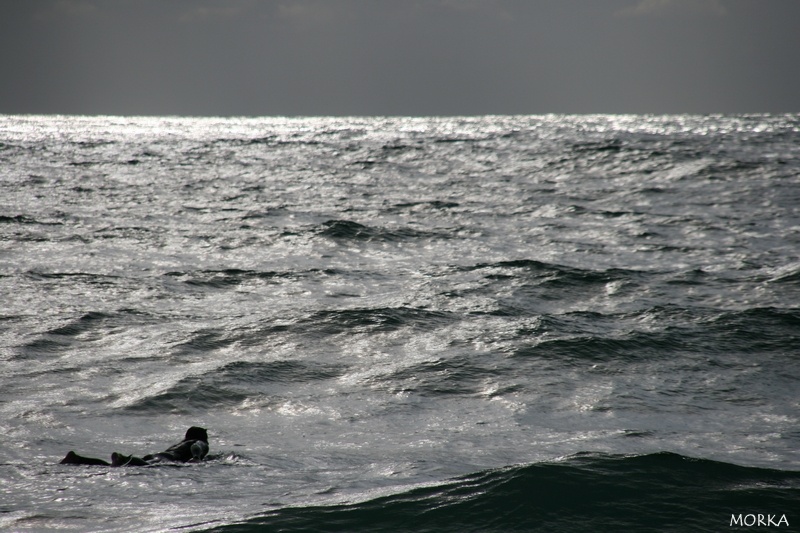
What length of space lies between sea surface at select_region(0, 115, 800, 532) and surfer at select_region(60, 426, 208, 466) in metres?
0.12

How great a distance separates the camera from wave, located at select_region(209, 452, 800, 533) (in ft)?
15.2

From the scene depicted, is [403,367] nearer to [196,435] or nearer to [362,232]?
[196,435]

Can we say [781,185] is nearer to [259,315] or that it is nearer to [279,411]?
[259,315]

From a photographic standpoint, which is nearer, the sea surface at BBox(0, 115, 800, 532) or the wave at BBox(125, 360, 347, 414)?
the sea surface at BBox(0, 115, 800, 532)

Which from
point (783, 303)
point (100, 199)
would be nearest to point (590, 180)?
point (100, 199)

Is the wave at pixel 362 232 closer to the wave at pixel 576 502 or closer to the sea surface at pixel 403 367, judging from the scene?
the sea surface at pixel 403 367

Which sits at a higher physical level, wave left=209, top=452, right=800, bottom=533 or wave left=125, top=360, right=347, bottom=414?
wave left=125, top=360, right=347, bottom=414

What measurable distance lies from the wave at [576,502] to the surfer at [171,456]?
124 cm

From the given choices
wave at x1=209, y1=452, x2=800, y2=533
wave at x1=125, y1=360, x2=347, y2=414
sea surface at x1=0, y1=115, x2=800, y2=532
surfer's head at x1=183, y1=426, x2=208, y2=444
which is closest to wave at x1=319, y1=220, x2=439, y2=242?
sea surface at x1=0, y1=115, x2=800, y2=532

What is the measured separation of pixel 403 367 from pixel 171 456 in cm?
334

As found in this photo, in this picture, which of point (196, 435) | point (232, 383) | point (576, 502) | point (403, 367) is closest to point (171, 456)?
point (196, 435)

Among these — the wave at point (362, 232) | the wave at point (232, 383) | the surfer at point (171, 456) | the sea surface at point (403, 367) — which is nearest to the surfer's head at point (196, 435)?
the surfer at point (171, 456)

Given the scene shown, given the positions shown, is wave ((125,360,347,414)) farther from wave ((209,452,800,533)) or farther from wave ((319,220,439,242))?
wave ((319,220,439,242))

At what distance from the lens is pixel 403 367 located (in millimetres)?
8688
